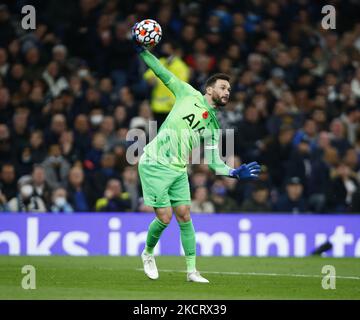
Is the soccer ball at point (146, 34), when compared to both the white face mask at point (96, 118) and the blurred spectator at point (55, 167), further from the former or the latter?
the white face mask at point (96, 118)

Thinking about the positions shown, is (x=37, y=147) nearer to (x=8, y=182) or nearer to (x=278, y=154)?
(x=8, y=182)

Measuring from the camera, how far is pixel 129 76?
20344mm

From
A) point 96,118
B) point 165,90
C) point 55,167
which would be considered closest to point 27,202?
point 55,167

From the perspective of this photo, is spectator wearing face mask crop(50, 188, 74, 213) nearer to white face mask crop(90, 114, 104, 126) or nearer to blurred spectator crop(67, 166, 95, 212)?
blurred spectator crop(67, 166, 95, 212)

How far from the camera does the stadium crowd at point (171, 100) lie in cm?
1811

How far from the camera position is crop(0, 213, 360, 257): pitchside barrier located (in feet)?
54.6

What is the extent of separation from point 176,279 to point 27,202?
557 centimetres

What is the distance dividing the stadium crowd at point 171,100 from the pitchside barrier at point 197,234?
2.07 ft

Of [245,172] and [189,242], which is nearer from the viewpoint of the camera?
[245,172]

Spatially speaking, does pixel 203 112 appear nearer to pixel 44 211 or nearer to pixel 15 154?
pixel 44 211

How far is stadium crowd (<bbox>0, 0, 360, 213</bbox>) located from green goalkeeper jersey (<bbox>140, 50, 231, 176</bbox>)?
19.2ft

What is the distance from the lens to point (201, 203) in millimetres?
17938

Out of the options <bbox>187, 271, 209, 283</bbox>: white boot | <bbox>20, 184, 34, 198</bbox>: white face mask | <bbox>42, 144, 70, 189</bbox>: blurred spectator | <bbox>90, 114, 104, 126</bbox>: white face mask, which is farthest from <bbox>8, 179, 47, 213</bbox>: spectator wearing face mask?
<bbox>187, 271, 209, 283</bbox>: white boot

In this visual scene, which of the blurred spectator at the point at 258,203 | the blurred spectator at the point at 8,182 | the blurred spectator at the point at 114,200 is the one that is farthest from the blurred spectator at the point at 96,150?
the blurred spectator at the point at 258,203
